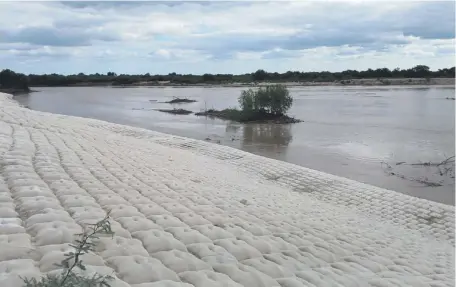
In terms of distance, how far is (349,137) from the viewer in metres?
23.6

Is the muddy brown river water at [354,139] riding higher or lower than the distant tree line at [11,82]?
lower

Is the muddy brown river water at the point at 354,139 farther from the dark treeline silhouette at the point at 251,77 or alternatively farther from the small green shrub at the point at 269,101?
the dark treeline silhouette at the point at 251,77

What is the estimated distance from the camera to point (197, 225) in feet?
16.0

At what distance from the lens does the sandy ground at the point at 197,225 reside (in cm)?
353

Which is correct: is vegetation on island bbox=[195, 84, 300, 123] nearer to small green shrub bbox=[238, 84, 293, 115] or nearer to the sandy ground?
small green shrub bbox=[238, 84, 293, 115]

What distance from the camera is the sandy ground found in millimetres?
3529

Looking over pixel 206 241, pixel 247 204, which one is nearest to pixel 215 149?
pixel 247 204

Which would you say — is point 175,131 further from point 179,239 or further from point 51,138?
point 179,239

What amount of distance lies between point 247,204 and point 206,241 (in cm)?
226

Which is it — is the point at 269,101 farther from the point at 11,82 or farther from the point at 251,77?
the point at 251,77

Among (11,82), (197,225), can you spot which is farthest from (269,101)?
(11,82)

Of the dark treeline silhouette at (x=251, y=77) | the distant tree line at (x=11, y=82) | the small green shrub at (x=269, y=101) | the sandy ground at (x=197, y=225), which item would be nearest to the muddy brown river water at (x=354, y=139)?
the small green shrub at (x=269, y=101)

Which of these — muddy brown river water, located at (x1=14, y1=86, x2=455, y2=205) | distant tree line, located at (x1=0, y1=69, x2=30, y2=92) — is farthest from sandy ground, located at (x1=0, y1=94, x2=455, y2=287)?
distant tree line, located at (x1=0, y1=69, x2=30, y2=92)

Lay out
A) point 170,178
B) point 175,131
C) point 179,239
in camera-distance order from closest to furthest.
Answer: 1. point 179,239
2. point 170,178
3. point 175,131
